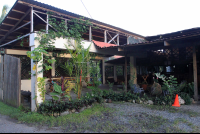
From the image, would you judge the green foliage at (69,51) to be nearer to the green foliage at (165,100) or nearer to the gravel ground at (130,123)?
the gravel ground at (130,123)

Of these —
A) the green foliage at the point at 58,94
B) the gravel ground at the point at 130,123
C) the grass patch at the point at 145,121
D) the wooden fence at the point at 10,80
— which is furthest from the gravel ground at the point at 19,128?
the grass patch at the point at 145,121

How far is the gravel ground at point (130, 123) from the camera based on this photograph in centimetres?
369

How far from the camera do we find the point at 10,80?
6.30m

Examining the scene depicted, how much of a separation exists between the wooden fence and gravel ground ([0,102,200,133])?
1.07 meters

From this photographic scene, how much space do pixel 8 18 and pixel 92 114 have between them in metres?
5.93

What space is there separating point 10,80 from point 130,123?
16.9 feet

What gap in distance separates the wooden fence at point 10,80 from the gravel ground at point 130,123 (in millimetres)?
1071

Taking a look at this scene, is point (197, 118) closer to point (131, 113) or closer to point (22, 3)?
point (131, 113)

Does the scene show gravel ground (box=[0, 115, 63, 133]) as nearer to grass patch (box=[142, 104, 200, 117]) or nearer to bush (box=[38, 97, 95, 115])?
bush (box=[38, 97, 95, 115])

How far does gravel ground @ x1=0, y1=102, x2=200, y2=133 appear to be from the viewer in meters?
3.69

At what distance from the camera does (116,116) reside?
4.68m

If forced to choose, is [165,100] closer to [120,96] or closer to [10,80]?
[120,96]

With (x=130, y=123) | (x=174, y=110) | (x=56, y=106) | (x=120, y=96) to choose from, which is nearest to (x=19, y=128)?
(x=56, y=106)

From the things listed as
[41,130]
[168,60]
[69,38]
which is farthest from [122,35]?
[41,130]
